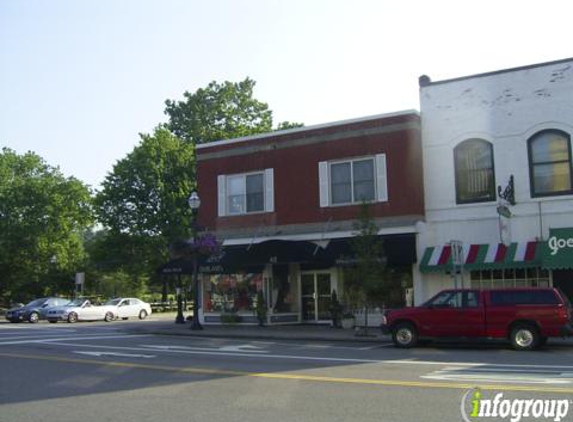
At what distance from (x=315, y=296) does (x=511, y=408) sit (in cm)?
1779

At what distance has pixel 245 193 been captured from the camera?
2836 cm

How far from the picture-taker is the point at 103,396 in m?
10.5

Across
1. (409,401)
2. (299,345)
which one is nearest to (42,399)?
(409,401)

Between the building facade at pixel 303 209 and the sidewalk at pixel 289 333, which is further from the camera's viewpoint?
the building facade at pixel 303 209

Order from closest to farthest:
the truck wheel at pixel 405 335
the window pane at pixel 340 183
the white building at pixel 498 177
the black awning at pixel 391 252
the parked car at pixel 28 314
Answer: the truck wheel at pixel 405 335 → the white building at pixel 498 177 → the black awning at pixel 391 252 → the window pane at pixel 340 183 → the parked car at pixel 28 314

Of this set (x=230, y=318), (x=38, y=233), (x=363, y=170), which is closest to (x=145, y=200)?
(x=38, y=233)

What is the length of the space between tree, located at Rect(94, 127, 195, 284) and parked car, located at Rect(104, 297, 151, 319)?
9.07 meters

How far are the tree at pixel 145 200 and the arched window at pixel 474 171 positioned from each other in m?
27.9

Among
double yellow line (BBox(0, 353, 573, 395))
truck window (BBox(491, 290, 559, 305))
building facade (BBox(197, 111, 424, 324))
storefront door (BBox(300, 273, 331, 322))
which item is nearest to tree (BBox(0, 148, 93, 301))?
building facade (BBox(197, 111, 424, 324))

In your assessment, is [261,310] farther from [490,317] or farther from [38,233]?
[38,233]

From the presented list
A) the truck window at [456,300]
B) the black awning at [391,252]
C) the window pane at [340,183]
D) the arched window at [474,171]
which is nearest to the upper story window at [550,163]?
the arched window at [474,171]

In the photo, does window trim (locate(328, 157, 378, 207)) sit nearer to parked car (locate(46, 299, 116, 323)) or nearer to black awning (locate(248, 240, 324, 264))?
black awning (locate(248, 240, 324, 264))

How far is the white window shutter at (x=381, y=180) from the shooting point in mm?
24844

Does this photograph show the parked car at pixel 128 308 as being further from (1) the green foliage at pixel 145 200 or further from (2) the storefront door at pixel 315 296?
(2) the storefront door at pixel 315 296
